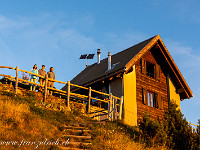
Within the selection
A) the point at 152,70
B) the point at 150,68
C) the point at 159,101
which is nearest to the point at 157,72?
the point at 152,70

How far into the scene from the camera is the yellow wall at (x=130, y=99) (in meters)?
20.7

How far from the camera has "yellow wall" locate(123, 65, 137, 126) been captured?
20719mm

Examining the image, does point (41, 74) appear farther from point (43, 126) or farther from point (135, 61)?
point (135, 61)

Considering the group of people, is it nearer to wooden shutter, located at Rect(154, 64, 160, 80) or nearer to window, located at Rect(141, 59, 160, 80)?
window, located at Rect(141, 59, 160, 80)

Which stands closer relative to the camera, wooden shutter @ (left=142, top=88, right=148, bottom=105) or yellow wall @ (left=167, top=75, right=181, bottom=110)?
wooden shutter @ (left=142, top=88, right=148, bottom=105)

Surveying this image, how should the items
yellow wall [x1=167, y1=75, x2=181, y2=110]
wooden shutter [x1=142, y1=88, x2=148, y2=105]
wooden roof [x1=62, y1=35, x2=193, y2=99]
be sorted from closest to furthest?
wooden roof [x1=62, y1=35, x2=193, y2=99]
wooden shutter [x1=142, y1=88, x2=148, y2=105]
yellow wall [x1=167, y1=75, x2=181, y2=110]

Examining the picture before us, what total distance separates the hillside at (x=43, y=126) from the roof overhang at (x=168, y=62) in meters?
5.71

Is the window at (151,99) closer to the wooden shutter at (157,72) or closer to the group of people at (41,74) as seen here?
the wooden shutter at (157,72)

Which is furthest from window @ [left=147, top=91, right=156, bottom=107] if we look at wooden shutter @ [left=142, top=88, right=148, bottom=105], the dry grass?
the dry grass

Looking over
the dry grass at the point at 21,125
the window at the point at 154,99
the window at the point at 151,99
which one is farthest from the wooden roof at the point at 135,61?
the dry grass at the point at 21,125

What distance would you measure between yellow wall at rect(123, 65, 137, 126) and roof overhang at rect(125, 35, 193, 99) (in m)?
1.20

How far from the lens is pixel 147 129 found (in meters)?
15.3

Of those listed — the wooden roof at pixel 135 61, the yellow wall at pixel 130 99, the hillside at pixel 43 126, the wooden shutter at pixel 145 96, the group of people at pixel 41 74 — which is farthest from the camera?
the wooden shutter at pixel 145 96

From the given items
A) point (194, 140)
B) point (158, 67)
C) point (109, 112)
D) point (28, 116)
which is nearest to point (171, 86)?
point (158, 67)
